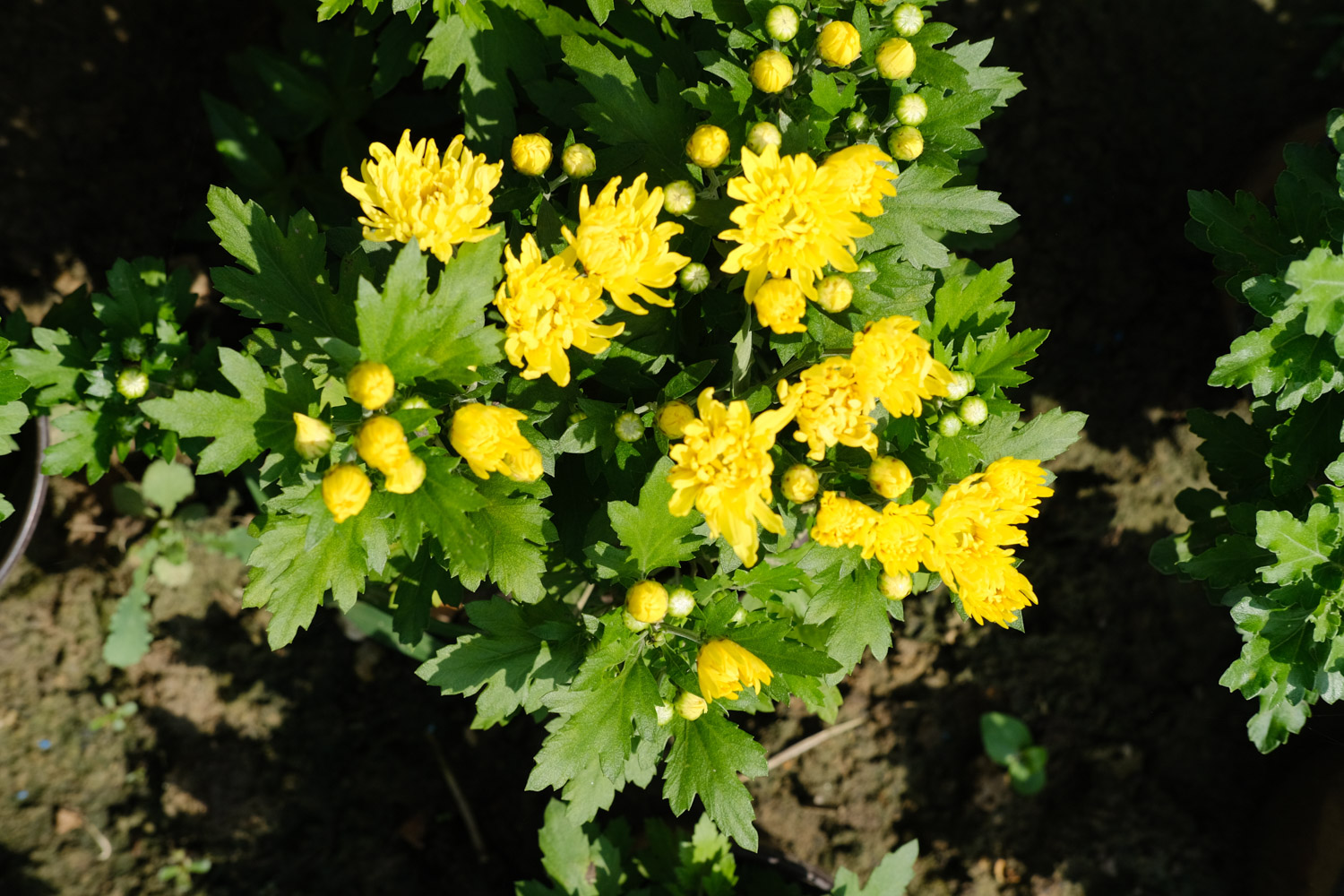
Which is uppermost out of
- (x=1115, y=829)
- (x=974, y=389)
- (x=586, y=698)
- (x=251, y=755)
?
(x=974, y=389)

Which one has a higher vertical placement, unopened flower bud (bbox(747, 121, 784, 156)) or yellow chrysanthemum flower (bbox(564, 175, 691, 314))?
unopened flower bud (bbox(747, 121, 784, 156))

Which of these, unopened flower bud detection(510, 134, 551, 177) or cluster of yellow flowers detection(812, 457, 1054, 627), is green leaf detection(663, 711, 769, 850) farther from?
unopened flower bud detection(510, 134, 551, 177)

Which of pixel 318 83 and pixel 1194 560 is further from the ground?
pixel 318 83

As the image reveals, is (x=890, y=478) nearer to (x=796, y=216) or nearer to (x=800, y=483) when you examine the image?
(x=800, y=483)

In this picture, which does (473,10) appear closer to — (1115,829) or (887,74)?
(887,74)

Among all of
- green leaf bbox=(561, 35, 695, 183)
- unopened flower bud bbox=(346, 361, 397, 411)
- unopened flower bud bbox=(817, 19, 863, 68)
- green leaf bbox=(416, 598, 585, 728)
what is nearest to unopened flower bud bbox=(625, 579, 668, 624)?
green leaf bbox=(416, 598, 585, 728)

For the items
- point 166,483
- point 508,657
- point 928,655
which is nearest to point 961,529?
point 508,657

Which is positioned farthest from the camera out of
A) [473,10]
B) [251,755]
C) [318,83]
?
[251,755]

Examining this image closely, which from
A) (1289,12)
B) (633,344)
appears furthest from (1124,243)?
(633,344)

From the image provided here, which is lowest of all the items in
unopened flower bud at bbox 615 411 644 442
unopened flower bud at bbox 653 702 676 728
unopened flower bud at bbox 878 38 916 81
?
unopened flower bud at bbox 653 702 676 728
